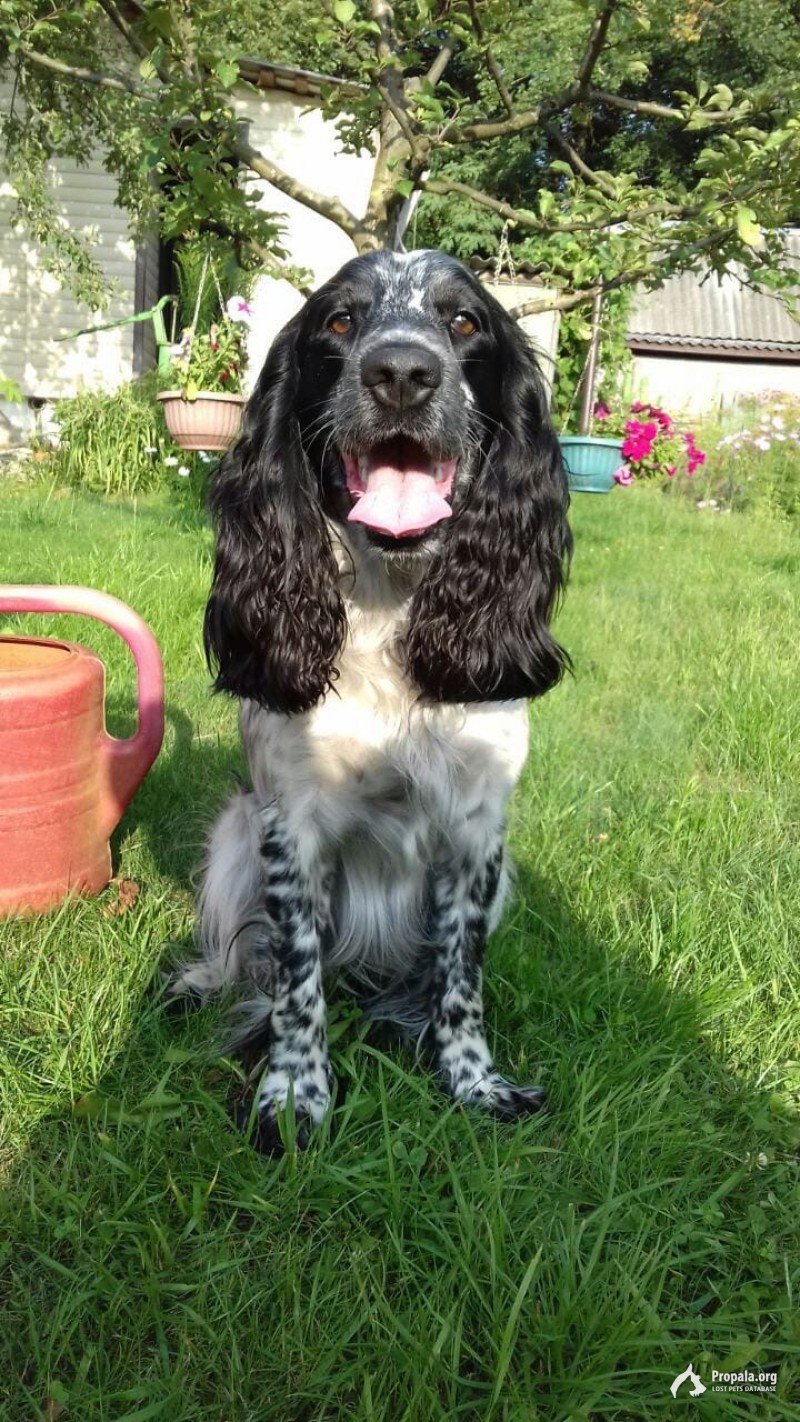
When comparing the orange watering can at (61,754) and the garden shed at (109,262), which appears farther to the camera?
the garden shed at (109,262)

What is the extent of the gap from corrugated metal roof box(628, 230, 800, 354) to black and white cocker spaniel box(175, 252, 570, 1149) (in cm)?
2223

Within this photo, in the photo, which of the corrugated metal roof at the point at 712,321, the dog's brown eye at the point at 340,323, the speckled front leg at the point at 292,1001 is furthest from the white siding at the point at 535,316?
the corrugated metal roof at the point at 712,321

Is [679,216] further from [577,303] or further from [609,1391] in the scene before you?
[609,1391]

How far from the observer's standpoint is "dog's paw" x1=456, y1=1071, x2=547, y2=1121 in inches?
78.0

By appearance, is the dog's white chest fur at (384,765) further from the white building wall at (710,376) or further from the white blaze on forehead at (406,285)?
the white building wall at (710,376)

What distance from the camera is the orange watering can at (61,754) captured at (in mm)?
2266

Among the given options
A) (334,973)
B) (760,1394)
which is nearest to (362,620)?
(334,973)

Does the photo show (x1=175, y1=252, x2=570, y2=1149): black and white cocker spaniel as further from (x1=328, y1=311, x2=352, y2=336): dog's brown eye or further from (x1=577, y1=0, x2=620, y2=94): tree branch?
(x1=577, y1=0, x2=620, y2=94): tree branch

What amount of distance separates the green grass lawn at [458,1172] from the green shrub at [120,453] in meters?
5.61

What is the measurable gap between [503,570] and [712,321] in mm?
25920

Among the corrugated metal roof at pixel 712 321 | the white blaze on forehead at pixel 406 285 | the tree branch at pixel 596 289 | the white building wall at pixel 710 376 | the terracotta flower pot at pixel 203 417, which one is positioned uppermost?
the corrugated metal roof at pixel 712 321

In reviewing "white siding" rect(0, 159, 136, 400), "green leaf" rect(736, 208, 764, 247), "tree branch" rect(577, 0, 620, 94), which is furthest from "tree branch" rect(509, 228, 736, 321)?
"white siding" rect(0, 159, 136, 400)

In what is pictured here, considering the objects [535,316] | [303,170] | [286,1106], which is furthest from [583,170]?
[303,170]

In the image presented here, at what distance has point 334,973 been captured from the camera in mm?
2445
